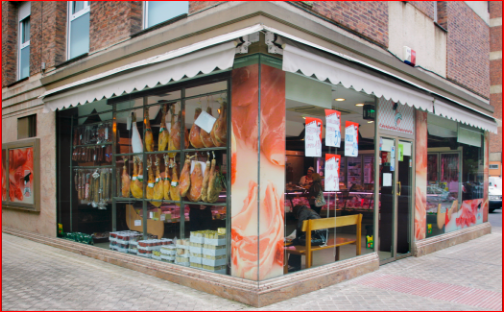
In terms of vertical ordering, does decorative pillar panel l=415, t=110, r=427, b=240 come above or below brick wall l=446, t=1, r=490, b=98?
below

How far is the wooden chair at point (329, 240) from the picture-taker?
19.9ft

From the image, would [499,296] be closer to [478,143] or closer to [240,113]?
[240,113]

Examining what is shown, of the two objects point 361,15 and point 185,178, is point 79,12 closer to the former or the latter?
point 185,178

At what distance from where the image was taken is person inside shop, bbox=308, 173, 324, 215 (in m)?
6.39

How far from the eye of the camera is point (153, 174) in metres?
7.32

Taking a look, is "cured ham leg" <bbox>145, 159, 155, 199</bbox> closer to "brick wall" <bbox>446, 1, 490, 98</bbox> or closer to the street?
the street

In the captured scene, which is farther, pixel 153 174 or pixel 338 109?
pixel 153 174

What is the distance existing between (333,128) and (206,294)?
3.13 m

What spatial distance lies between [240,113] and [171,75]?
1123mm

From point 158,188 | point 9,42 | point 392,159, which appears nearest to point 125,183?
point 158,188

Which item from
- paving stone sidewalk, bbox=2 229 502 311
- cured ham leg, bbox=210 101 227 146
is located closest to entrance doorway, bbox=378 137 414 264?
paving stone sidewalk, bbox=2 229 502 311

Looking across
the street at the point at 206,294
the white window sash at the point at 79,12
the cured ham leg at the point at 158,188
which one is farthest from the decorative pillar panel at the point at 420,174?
the white window sash at the point at 79,12

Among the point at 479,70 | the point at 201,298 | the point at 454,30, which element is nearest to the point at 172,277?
the point at 201,298

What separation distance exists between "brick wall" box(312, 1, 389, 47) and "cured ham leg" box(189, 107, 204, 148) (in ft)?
7.67
